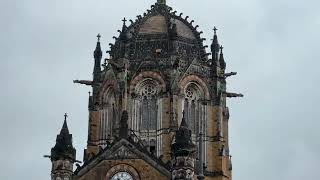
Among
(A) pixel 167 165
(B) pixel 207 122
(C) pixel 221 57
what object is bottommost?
(A) pixel 167 165

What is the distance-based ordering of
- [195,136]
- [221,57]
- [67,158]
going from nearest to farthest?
[67,158] < [195,136] < [221,57]

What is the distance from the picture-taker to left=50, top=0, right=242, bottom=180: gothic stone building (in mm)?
62188

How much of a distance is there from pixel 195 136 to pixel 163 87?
4.00m

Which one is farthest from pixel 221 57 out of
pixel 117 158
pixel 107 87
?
pixel 117 158

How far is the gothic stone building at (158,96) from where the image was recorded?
204 feet

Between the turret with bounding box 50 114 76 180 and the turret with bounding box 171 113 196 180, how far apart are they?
6.51 metres

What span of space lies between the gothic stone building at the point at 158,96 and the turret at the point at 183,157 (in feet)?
9.68

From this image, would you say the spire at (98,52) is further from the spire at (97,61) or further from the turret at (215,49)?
the turret at (215,49)

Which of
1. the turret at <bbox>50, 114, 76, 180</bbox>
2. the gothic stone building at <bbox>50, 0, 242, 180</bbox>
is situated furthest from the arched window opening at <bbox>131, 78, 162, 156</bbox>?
the turret at <bbox>50, 114, 76, 180</bbox>

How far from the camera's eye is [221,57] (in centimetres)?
6806

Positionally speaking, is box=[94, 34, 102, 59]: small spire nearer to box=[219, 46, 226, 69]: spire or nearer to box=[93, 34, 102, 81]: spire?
box=[93, 34, 102, 81]: spire

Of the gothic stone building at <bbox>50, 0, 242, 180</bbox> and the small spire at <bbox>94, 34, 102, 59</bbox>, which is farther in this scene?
the small spire at <bbox>94, 34, 102, 59</bbox>

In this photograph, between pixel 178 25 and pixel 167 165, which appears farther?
pixel 178 25

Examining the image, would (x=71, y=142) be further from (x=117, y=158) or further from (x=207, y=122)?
(x=207, y=122)
